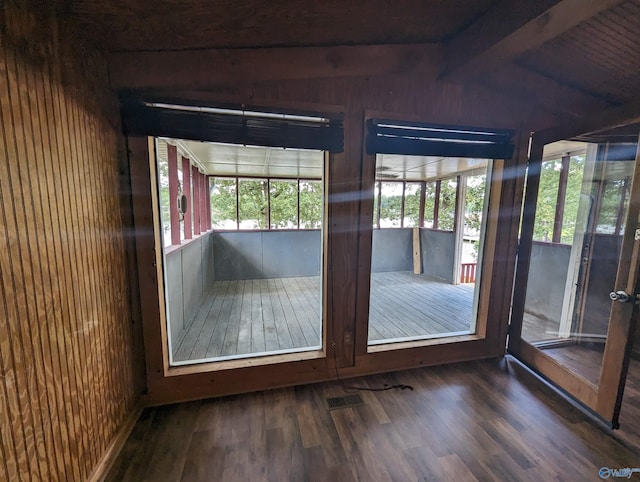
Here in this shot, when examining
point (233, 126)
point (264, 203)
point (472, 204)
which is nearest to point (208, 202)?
point (264, 203)

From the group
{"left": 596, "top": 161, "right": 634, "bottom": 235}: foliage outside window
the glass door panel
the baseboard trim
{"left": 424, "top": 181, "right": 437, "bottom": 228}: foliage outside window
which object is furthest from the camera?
{"left": 424, "top": 181, "right": 437, "bottom": 228}: foliage outside window

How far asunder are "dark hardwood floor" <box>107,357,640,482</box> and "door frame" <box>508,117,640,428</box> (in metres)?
0.14

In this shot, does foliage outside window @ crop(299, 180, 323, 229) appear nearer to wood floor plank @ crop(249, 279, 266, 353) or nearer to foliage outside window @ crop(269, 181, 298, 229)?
foliage outside window @ crop(269, 181, 298, 229)

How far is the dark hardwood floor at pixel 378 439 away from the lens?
4.41 ft

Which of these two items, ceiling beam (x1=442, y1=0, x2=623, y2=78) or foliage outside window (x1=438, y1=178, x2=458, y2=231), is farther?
foliage outside window (x1=438, y1=178, x2=458, y2=231)

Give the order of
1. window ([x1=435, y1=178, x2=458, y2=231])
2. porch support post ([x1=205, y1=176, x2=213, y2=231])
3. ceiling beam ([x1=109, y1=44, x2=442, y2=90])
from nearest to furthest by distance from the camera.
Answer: ceiling beam ([x1=109, y1=44, x2=442, y2=90]) < window ([x1=435, y1=178, x2=458, y2=231]) < porch support post ([x1=205, y1=176, x2=213, y2=231])

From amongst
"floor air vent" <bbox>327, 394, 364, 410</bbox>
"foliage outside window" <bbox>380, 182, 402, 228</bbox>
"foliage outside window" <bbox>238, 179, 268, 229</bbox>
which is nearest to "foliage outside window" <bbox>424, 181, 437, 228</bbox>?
"foliage outside window" <bbox>380, 182, 402, 228</bbox>

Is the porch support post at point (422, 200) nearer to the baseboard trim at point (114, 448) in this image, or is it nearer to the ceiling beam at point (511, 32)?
the ceiling beam at point (511, 32)

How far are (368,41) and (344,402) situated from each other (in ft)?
7.81

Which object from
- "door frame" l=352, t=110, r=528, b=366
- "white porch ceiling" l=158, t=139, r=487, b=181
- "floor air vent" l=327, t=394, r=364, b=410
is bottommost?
"floor air vent" l=327, t=394, r=364, b=410

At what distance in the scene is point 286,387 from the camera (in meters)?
1.98

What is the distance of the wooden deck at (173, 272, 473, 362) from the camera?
2633 mm

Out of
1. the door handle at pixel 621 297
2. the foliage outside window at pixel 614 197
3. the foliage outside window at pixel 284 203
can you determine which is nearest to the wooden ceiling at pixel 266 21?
the door handle at pixel 621 297

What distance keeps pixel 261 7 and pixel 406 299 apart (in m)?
3.90
